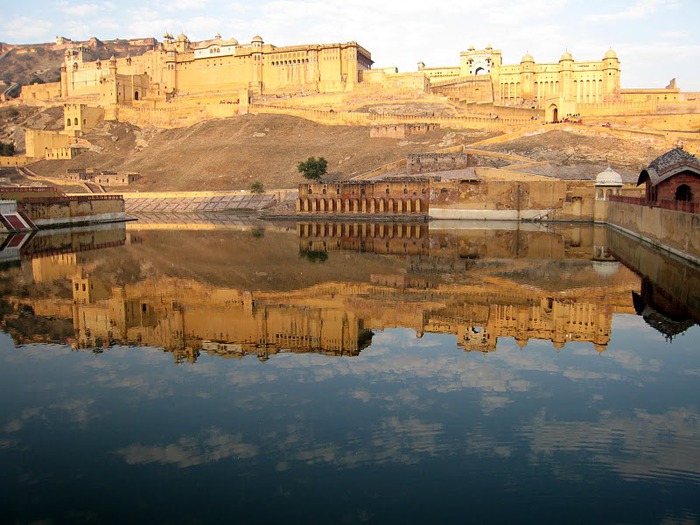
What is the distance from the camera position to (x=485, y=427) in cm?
782

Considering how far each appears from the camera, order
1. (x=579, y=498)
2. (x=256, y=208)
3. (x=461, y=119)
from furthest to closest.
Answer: (x=461, y=119)
(x=256, y=208)
(x=579, y=498)

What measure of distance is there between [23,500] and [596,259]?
2031 cm

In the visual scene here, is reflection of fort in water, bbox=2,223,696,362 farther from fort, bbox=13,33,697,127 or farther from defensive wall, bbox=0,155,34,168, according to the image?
defensive wall, bbox=0,155,34,168

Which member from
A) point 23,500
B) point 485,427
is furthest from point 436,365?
point 23,500

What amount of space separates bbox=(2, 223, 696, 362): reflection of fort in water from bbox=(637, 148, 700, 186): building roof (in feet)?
22.7

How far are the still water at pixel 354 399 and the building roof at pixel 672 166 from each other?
10.0 meters

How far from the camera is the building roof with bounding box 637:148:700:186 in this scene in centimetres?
2717

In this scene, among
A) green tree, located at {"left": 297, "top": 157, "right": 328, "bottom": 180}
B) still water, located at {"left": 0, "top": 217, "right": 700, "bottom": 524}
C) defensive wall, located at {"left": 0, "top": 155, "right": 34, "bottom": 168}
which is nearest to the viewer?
still water, located at {"left": 0, "top": 217, "right": 700, "bottom": 524}

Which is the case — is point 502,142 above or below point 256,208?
above

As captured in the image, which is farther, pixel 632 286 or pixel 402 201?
pixel 402 201

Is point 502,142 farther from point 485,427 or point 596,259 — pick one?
point 485,427

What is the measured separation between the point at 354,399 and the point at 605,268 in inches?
556

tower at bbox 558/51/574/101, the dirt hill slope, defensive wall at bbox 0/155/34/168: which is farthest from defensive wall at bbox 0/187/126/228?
tower at bbox 558/51/574/101

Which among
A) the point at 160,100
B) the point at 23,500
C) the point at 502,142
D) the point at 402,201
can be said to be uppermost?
the point at 160,100
